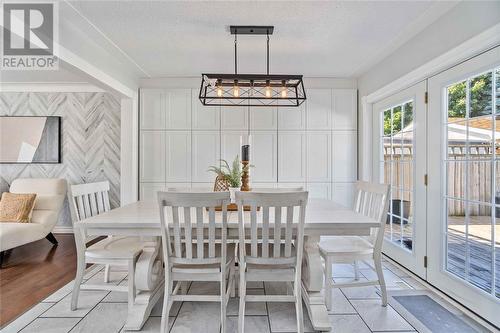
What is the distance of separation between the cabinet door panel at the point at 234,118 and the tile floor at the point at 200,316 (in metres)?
2.32

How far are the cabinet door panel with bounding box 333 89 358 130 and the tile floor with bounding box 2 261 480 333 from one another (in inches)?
93.4

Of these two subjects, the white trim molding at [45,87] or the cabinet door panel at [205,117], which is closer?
the cabinet door panel at [205,117]

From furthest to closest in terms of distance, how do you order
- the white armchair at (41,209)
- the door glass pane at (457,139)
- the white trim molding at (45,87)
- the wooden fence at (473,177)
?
the white trim molding at (45,87), the white armchair at (41,209), the door glass pane at (457,139), the wooden fence at (473,177)

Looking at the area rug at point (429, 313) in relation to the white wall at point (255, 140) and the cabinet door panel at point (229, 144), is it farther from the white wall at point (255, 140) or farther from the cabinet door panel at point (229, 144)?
the cabinet door panel at point (229, 144)

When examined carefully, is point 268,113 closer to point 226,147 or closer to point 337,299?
point 226,147

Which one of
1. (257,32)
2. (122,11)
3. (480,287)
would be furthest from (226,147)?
(480,287)

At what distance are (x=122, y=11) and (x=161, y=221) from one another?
5.76 ft

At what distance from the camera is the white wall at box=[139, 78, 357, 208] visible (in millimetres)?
4156

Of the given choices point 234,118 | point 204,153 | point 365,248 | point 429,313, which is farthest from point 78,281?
point 234,118

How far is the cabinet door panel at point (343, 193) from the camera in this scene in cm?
418

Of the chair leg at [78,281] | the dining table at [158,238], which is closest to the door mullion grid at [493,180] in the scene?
the dining table at [158,238]

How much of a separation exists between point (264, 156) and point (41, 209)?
3094 millimetres

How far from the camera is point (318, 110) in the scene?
4180 mm

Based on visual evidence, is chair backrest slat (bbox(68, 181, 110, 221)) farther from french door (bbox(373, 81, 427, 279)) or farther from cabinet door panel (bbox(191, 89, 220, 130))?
french door (bbox(373, 81, 427, 279))
